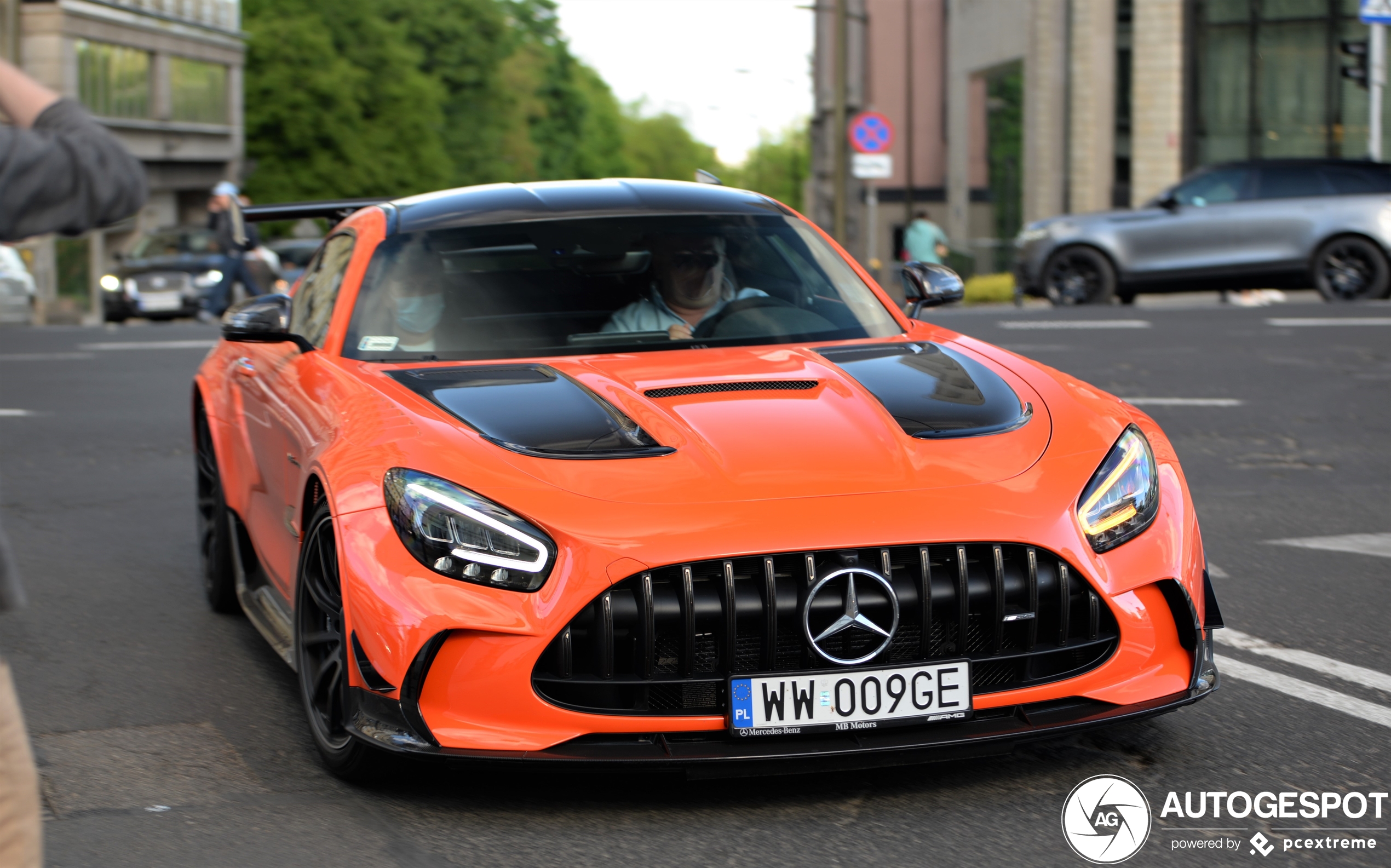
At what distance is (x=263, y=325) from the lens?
512 cm

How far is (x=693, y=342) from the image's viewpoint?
16.7 feet

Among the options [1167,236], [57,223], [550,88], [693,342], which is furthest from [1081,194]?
[550,88]

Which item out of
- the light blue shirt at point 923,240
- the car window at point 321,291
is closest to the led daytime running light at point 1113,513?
the car window at point 321,291

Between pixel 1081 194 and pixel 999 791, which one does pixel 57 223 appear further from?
pixel 1081 194

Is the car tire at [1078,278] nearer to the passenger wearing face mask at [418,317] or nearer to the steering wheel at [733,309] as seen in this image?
the steering wheel at [733,309]

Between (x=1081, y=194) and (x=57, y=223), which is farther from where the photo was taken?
(x=1081, y=194)

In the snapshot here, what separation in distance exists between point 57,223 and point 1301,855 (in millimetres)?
2575

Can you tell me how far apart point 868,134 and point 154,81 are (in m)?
35.9

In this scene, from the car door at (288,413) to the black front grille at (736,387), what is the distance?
0.86 meters

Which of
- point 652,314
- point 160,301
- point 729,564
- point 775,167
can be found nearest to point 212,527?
point 652,314

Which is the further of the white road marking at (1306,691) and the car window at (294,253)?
the car window at (294,253)

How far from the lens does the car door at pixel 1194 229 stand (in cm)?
2081

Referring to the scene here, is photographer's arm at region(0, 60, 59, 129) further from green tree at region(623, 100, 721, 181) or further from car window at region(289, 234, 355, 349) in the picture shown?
green tree at region(623, 100, 721, 181)

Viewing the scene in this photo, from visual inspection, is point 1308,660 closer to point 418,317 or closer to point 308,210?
point 418,317
